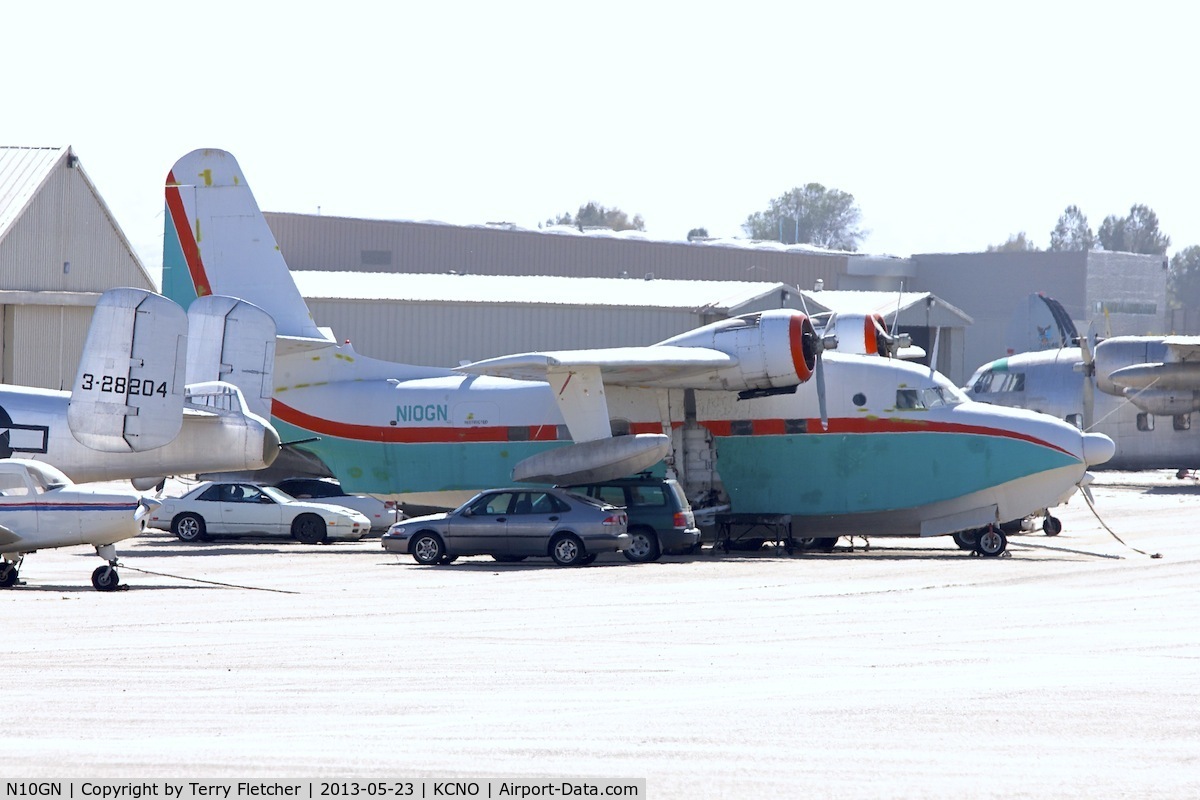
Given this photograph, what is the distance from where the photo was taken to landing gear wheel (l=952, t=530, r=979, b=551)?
25.0 meters

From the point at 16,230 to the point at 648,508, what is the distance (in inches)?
1074

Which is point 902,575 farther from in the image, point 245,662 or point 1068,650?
point 245,662

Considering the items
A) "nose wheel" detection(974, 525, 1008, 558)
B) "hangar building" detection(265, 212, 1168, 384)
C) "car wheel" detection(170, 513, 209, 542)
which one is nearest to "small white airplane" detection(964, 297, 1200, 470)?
"hangar building" detection(265, 212, 1168, 384)

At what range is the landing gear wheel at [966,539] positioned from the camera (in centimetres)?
2505

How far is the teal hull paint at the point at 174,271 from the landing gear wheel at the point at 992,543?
15.3 m

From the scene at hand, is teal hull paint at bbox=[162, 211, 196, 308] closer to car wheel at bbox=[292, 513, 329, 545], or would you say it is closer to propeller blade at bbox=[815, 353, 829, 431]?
car wheel at bbox=[292, 513, 329, 545]

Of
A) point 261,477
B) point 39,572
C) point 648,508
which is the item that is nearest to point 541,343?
point 261,477

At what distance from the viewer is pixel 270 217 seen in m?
61.5

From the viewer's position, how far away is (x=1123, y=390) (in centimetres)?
3900

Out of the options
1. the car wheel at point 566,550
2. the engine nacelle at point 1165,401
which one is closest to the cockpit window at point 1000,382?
the engine nacelle at point 1165,401

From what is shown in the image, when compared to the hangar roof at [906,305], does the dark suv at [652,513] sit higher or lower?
lower

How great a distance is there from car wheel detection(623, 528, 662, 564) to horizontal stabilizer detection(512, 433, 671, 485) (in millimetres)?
1268

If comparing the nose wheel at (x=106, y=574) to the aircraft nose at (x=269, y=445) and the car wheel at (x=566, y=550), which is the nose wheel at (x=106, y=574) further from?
the car wheel at (x=566, y=550)

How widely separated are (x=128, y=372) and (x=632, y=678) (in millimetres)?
10419
